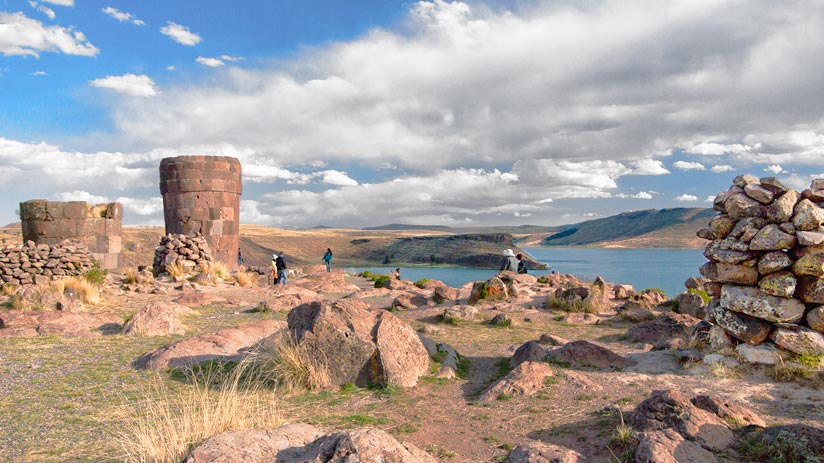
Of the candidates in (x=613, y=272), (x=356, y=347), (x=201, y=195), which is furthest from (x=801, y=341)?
(x=613, y=272)

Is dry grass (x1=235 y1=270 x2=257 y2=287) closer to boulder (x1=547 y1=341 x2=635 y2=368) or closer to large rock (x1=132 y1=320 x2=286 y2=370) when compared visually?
large rock (x1=132 y1=320 x2=286 y2=370)

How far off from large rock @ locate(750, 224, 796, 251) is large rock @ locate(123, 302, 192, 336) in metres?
9.82

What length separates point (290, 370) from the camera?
6828mm

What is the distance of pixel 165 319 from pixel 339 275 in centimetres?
1156

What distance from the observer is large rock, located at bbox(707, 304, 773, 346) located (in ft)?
25.0

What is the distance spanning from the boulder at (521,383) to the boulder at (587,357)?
102 centimetres

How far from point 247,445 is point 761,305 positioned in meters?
7.22

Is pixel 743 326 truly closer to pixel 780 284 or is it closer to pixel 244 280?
→ pixel 780 284

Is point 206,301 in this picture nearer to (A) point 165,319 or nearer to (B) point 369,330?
(A) point 165,319

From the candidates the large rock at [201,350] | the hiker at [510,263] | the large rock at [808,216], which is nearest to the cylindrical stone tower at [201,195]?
the hiker at [510,263]

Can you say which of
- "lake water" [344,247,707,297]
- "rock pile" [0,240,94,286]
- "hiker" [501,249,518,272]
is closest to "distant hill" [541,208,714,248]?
"lake water" [344,247,707,297]

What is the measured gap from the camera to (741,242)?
25.9 feet

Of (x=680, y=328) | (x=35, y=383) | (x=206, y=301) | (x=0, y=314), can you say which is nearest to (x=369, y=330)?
(x=35, y=383)

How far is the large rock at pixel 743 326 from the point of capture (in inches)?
301
